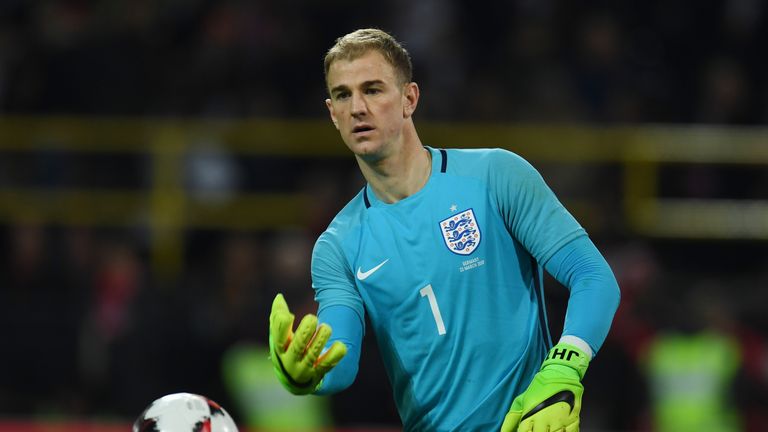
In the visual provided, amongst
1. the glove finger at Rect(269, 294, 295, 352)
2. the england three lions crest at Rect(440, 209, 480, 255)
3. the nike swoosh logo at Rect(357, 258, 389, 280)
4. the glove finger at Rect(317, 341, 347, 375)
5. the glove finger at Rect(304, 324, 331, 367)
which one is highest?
the england three lions crest at Rect(440, 209, 480, 255)

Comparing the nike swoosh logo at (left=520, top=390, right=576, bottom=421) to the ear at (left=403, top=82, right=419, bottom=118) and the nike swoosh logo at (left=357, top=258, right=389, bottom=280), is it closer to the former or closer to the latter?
the nike swoosh logo at (left=357, top=258, right=389, bottom=280)

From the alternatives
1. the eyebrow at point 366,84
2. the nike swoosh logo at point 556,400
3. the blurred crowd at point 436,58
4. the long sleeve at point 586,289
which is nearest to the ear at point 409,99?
the eyebrow at point 366,84

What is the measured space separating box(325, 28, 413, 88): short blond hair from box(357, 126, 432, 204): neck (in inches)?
9.2

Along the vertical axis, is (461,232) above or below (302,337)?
above

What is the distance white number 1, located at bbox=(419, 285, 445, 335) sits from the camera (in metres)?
4.53

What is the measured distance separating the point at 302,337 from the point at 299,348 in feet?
0.16

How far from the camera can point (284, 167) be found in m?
12.0

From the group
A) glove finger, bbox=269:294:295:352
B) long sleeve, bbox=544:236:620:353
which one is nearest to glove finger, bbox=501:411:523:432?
long sleeve, bbox=544:236:620:353

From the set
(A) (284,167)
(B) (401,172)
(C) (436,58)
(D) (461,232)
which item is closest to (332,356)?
(D) (461,232)

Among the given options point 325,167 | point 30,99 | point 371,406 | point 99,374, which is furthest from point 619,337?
point 30,99

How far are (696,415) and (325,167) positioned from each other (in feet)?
12.7

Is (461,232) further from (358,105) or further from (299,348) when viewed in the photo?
(299,348)

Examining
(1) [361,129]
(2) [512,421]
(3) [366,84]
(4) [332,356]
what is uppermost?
(3) [366,84]

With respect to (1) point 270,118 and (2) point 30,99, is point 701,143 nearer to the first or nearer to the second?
(1) point 270,118
